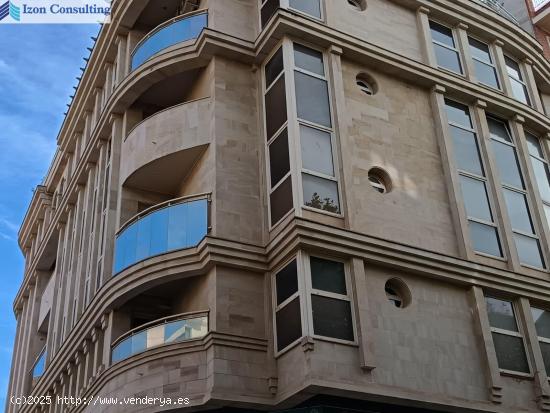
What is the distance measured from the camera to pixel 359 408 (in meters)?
18.1

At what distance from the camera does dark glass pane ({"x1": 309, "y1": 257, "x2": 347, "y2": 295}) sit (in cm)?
1838

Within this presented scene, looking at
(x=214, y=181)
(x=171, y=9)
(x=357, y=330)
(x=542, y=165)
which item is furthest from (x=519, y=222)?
(x=171, y=9)

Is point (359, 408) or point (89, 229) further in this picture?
point (89, 229)

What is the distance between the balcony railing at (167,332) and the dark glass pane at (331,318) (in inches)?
111

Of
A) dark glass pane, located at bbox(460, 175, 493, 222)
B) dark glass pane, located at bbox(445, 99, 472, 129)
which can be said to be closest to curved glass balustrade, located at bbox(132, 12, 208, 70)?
dark glass pane, located at bbox(445, 99, 472, 129)

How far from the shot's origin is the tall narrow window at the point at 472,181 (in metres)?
22.3

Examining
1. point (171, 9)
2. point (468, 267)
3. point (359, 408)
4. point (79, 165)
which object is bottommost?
point (359, 408)

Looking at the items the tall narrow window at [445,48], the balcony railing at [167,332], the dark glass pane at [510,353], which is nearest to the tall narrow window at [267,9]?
the tall narrow window at [445,48]

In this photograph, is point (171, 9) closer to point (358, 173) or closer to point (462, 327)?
point (358, 173)

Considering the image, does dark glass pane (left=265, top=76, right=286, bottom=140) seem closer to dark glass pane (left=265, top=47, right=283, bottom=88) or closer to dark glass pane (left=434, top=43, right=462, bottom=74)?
dark glass pane (left=265, top=47, right=283, bottom=88)

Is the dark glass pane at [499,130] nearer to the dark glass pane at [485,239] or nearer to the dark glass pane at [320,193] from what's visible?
the dark glass pane at [485,239]

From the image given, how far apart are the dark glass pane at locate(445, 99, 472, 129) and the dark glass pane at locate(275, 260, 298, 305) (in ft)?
27.3

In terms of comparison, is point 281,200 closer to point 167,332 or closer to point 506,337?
point 167,332

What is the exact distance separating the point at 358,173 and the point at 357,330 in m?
4.67
